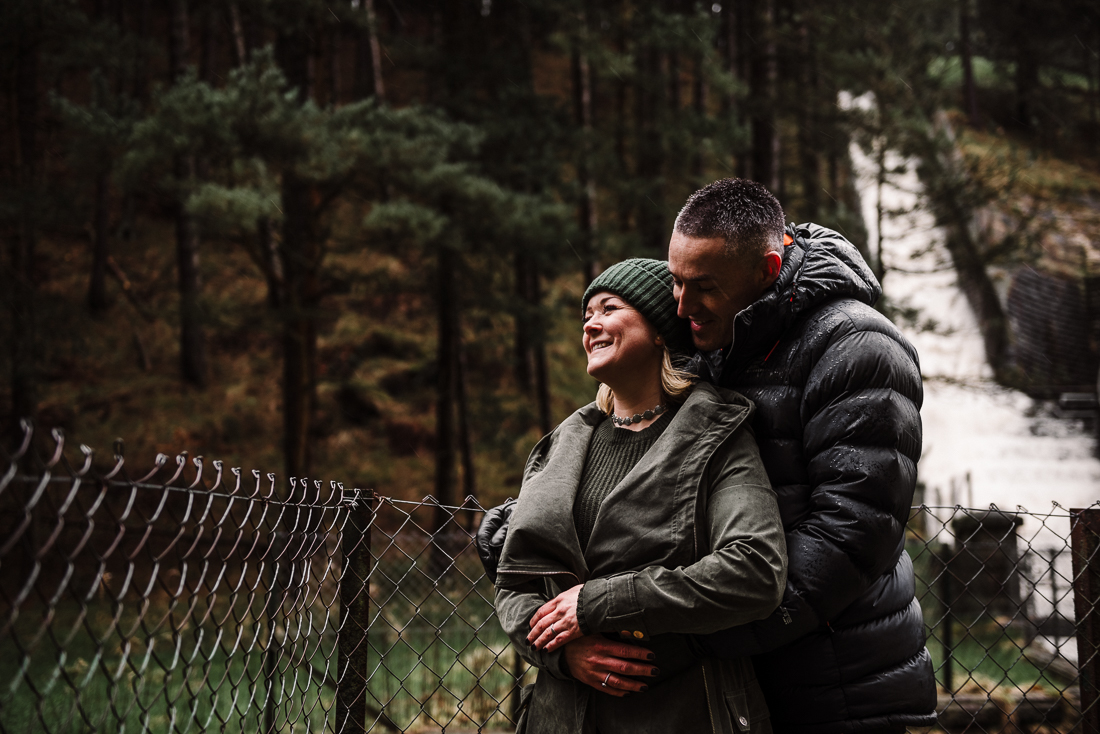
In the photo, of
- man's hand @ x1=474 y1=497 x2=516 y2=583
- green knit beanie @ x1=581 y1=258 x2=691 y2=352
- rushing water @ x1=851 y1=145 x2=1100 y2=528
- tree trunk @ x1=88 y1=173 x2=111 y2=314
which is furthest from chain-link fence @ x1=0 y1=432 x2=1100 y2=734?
tree trunk @ x1=88 y1=173 x2=111 y2=314

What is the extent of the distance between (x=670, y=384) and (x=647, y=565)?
1.74 ft

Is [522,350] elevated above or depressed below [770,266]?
below

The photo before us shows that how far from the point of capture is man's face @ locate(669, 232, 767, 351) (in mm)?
2154

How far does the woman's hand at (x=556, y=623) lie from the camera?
1914mm

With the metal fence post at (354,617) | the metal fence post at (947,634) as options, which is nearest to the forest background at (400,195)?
the metal fence post at (947,634)

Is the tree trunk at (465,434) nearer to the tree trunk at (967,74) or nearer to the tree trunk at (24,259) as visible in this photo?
the tree trunk at (24,259)

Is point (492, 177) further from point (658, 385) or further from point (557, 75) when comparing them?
point (557, 75)

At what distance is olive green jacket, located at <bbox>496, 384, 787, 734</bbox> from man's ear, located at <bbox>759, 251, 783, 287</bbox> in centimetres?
35

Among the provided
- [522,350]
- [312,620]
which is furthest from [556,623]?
[522,350]

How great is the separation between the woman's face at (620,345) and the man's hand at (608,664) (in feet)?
2.34

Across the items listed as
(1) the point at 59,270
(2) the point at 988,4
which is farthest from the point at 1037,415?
(1) the point at 59,270

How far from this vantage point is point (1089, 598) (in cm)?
287

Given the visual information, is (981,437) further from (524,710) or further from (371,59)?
(524,710)

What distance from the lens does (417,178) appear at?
374 inches
